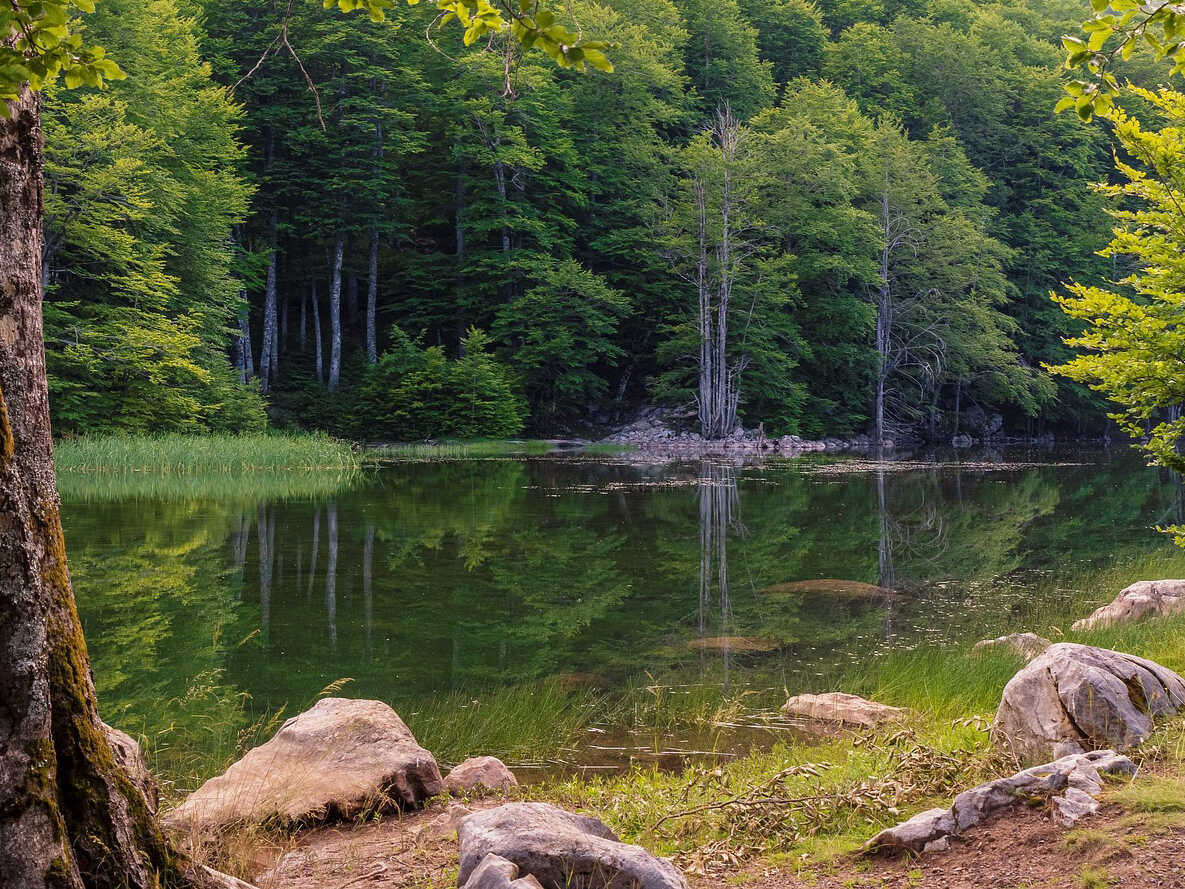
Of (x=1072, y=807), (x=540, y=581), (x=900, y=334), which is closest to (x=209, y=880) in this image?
(x=1072, y=807)

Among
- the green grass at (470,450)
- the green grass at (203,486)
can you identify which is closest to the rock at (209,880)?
the green grass at (203,486)

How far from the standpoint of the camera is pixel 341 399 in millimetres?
33719

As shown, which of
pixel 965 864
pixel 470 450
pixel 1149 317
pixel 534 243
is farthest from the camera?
pixel 534 243

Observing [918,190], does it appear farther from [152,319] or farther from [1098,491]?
[152,319]

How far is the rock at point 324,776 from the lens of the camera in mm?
4297

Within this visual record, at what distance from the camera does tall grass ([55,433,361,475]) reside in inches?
859

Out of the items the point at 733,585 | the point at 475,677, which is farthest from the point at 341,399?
the point at 475,677

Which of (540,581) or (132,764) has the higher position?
(132,764)

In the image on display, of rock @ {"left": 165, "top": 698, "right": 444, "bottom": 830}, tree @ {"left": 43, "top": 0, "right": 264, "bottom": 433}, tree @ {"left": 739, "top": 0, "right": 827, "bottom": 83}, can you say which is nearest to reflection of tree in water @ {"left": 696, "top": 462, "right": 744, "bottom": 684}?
rock @ {"left": 165, "top": 698, "right": 444, "bottom": 830}

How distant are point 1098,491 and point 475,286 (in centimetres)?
2312

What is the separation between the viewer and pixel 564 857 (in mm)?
3135

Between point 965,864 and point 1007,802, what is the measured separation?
40 cm

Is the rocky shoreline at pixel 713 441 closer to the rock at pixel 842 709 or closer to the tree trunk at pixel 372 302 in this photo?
the tree trunk at pixel 372 302

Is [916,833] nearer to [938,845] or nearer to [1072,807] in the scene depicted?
[938,845]
